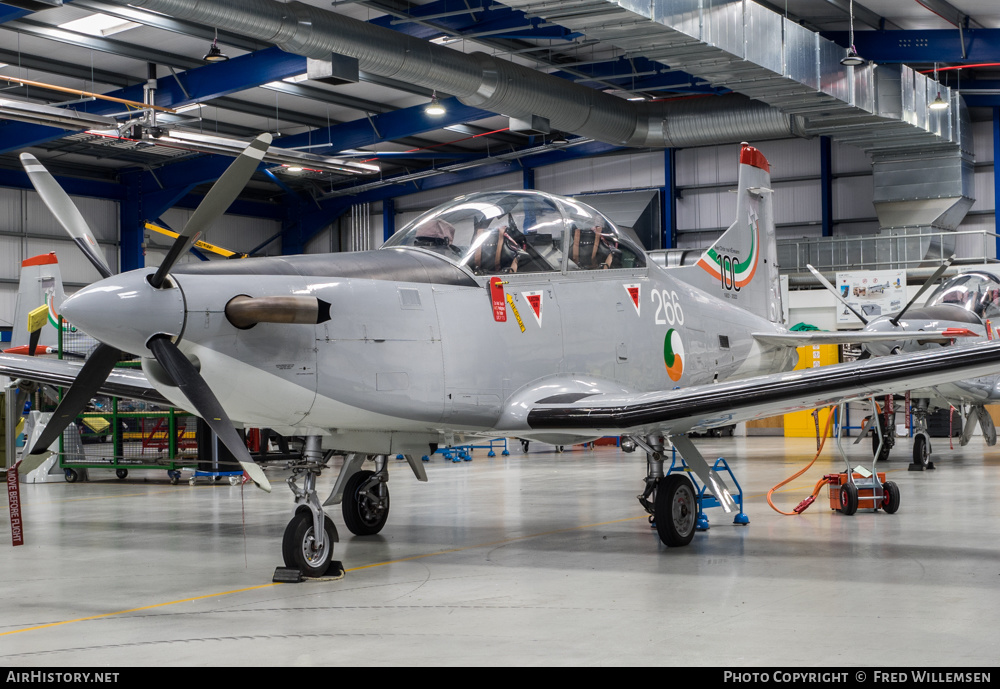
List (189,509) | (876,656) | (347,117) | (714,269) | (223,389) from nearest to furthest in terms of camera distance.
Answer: (876,656) → (223,389) → (714,269) → (189,509) → (347,117)

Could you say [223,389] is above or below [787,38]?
below

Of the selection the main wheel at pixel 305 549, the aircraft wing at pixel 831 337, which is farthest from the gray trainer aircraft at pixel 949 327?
the main wheel at pixel 305 549

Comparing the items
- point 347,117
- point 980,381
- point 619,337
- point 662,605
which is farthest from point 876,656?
point 347,117

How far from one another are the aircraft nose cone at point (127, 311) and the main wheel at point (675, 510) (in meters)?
3.66

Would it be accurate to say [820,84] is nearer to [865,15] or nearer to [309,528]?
[865,15]

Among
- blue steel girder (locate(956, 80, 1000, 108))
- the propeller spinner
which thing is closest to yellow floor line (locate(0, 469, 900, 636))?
the propeller spinner

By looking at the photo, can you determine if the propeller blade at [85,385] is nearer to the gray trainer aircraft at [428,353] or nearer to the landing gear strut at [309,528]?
the gray trainer aircraft at [428,353]

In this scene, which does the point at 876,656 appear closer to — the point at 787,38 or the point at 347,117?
the point at 787,38

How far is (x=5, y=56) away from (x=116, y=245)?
462 inches

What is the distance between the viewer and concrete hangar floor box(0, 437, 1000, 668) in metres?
4.15

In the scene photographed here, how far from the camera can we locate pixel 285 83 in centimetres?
2256

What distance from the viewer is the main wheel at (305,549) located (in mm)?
6041

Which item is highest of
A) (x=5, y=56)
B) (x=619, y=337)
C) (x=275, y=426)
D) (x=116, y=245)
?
(x=5, y=56)

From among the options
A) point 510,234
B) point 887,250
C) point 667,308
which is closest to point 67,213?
point 510,234
